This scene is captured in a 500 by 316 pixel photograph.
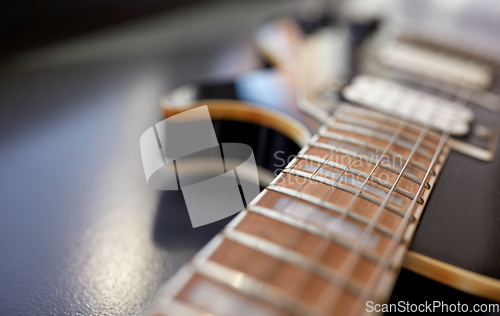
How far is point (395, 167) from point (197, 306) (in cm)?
41

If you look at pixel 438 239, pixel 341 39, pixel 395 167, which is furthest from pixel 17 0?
pixel 438 239

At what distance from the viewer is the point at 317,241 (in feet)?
1.43

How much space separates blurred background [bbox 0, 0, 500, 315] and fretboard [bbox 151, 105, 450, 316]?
19cm

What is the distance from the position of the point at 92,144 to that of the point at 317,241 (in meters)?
0.65

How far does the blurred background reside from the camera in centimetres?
59

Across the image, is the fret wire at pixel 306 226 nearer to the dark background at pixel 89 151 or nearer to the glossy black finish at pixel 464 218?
the glossy black finish at pixel 464 218

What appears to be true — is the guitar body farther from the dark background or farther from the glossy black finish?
the dark background

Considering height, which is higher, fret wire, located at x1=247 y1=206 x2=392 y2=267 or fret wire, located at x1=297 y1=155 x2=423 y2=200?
fret wire, located at x1=247 y1=206 x2=392 y2=267

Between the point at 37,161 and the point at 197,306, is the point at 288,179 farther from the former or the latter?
the point at 37,161

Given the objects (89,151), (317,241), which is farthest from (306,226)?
(89,151)

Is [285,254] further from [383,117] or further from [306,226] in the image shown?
[383,117]

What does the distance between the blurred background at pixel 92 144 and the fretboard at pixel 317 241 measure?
0.19 meters

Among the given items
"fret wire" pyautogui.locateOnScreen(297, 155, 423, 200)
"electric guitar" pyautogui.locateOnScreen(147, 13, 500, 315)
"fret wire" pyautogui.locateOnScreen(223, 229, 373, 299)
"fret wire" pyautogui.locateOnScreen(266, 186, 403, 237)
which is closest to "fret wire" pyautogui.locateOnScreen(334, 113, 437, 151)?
"electric guitar" pyautogui.locateOnScreen(147, 13, 500, 315)

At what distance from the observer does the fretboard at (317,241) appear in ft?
1.20
